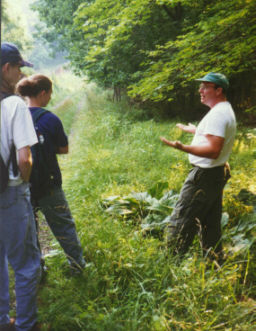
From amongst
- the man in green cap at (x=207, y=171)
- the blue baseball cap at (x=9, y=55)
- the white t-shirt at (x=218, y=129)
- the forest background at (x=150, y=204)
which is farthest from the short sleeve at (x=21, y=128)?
the white t-shirt at (x=218, y=129)

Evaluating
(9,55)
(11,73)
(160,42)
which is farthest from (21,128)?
(160,42)

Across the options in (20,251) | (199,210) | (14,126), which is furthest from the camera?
(199,210)

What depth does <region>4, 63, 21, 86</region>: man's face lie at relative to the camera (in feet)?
5.47

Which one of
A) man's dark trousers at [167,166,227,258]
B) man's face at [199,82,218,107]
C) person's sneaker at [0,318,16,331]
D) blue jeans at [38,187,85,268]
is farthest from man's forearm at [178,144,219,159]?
person's sneaker at [0,318,16,331]

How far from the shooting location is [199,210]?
2557 millimetres

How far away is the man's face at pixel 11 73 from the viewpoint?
5.47 feet

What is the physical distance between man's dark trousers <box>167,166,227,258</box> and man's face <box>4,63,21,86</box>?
71.8 inches

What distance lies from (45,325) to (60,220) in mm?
874

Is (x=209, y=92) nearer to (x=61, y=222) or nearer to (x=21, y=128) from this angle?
(x=21, y=128)

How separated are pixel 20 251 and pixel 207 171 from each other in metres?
1.83

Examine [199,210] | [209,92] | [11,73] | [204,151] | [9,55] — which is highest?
[9,55]

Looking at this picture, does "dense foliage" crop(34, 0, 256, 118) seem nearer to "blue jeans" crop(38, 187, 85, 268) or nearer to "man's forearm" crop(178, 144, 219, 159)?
"man's forearm" crop(178, 144, 219, 159)

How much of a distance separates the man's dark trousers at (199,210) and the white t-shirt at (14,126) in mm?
1663

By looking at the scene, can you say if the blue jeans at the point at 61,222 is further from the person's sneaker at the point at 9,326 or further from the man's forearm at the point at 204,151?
the man's forearm at the point at 204,151
